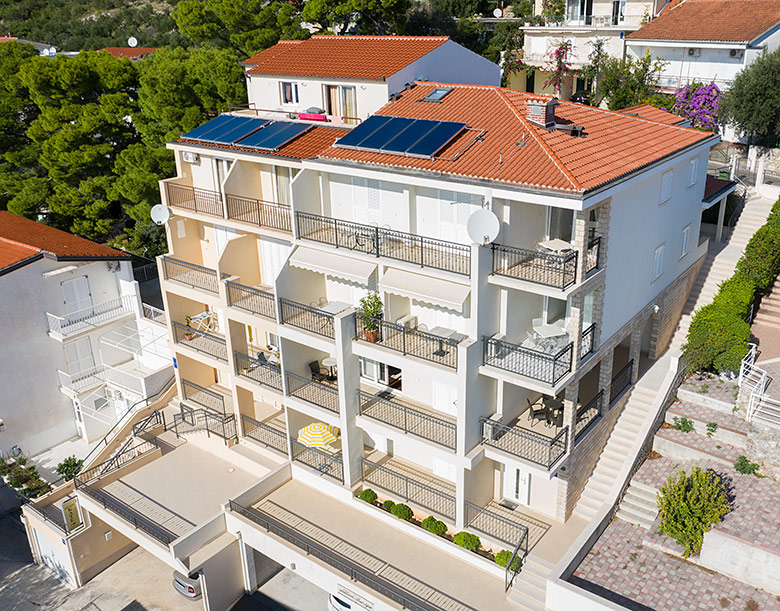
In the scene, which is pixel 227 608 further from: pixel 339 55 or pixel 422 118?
pixel 339 55

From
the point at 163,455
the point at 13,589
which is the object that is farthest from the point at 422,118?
the point at 13,589

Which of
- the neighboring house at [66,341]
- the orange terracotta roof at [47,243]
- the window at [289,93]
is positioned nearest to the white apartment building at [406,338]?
the window at [289,93]

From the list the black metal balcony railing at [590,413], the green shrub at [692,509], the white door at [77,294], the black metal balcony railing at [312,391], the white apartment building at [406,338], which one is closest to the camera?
the white apartment building at [406,338]

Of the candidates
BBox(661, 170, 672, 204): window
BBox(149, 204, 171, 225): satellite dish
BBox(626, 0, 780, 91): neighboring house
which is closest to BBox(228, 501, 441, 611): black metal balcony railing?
BBox(149, 204, 171, 225): satellite dish

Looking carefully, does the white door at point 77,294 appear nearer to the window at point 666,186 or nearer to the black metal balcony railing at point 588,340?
the black metal balcony railing at point 588,340

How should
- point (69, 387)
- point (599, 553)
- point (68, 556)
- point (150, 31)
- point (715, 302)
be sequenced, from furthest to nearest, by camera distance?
point (150, 31) → point (69, 387) → point (715, 302) → point (68, 556) → point (599, 553)
